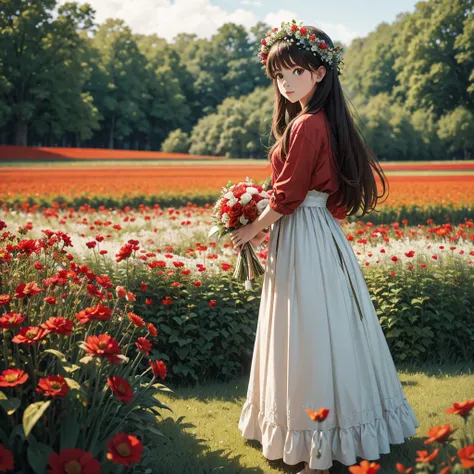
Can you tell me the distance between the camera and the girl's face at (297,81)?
2.42 meters

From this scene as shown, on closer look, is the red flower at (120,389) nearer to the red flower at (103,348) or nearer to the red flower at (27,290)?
the red flower at (103,348)

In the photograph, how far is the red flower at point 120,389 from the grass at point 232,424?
833 mm

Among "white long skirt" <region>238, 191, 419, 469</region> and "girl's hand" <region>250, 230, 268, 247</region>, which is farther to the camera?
"girl's hand" <region>250, 230, 268, 247</region>

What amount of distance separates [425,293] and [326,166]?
2189 millimetres

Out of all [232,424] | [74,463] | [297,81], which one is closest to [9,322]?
[74,463]

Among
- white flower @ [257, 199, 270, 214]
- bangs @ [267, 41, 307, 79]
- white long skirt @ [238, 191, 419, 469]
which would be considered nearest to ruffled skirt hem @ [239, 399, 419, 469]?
white long skirt @ [238, 191, 419, 469]

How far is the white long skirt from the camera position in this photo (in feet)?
7.57

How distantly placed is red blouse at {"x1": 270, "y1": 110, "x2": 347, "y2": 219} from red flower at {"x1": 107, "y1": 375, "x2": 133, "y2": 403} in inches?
36.2

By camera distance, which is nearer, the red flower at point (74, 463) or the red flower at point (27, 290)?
the red flower at point (74, 463)

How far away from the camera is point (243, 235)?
8.25 feet

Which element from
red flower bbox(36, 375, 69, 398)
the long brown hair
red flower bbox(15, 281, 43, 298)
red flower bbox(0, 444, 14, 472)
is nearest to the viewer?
red flower bbox(0, 444, 14, 472)

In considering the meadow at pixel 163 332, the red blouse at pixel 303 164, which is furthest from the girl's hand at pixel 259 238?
the meadow at pixel 163 332

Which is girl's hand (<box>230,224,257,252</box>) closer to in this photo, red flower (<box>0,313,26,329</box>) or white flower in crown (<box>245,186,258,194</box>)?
white flower in crown (<box>245,186,258,194</box>)

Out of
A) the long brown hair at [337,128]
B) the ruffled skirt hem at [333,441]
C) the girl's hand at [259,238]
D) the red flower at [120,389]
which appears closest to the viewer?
the red flower at [120,389]
